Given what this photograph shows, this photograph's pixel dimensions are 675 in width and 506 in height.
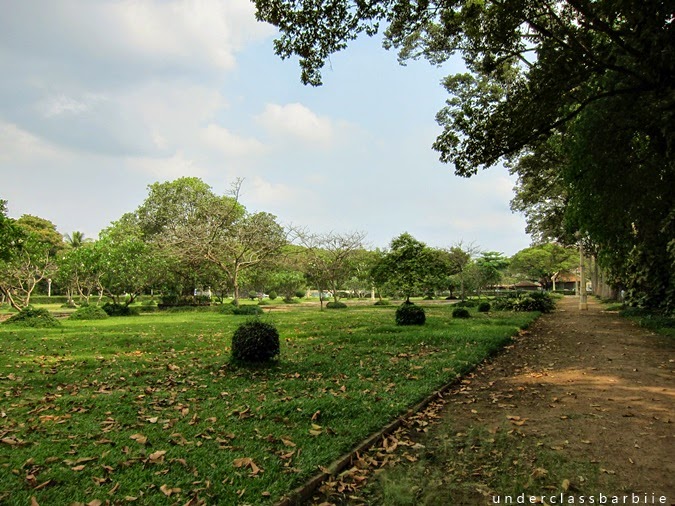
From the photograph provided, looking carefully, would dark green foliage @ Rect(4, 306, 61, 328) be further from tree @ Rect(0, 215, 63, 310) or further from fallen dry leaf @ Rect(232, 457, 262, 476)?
fallen dry leaf @ Rect(232, 457, 262, 476)

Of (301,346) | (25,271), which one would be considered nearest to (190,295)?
(25,271)

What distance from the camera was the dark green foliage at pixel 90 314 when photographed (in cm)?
1909

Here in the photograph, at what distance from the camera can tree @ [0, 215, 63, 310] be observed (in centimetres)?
1484

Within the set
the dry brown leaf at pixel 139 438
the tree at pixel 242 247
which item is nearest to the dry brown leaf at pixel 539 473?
the dry brown leaf at pixel 139 438

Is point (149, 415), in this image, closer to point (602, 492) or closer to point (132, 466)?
point (132, 466)

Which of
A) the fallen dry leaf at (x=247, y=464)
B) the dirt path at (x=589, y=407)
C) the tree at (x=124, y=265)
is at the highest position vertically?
the tree at (x=124, y=265)

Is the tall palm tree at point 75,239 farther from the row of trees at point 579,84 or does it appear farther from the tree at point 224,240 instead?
the row of trees at point 579,84

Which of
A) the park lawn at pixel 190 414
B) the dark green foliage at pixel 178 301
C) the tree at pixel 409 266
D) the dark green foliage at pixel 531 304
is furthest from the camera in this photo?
the dark green foliage at pixel 178 301

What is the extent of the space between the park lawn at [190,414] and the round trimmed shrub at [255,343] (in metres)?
0.23

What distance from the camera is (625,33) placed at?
247 inches

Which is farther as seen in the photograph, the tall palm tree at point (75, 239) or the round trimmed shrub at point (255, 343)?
the tall palm tree at point (75, 239)

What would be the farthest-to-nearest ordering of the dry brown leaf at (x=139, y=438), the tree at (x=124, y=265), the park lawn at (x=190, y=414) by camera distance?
1. the tree at (x=124, y=265)
2. the dry brown leaf at (x=139, y=438)
3. the park lawn at (x=190, y=414)

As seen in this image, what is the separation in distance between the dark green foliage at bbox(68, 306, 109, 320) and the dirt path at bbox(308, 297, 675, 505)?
1868 cm

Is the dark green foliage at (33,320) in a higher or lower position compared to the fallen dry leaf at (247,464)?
lower
